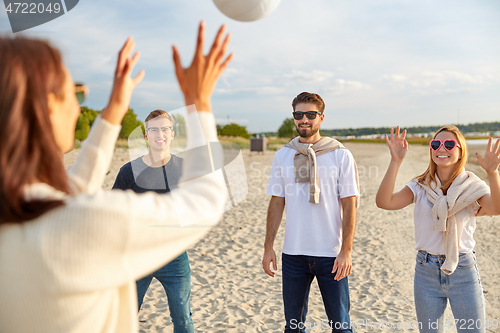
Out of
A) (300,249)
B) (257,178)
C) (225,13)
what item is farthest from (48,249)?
(257,178)

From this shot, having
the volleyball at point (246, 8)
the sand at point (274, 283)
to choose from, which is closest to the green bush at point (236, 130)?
the sand at point (274, 283)

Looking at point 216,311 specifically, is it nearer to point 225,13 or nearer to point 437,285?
point 437,285

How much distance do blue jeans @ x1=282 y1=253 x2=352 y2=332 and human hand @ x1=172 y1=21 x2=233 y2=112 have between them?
2.25 m

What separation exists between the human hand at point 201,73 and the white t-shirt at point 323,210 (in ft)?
7.11

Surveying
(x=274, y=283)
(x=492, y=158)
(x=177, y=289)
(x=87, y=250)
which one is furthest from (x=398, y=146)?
(x=274, y=283)

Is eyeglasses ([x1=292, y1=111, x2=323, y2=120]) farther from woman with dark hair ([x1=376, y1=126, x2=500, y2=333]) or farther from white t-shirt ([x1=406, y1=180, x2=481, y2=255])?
white t-shirt ([x1=406, y1=180, x2=481, y2=255])

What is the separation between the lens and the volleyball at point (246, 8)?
178 centimetres

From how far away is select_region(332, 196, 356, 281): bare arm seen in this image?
2.90 meters

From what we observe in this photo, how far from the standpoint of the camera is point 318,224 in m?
3.08

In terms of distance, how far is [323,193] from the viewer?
310 centimetres

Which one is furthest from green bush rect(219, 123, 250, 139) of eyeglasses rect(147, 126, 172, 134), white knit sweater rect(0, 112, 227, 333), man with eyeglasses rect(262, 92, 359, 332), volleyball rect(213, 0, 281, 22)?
white knit sweater rect(0, 112, 227, 333)

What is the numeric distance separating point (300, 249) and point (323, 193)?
0.51 meters

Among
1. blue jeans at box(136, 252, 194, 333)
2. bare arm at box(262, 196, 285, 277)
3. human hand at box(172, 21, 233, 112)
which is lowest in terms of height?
blue jeans at box(136, 252, 194, 333)

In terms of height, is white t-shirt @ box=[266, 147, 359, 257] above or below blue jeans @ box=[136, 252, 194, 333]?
above
